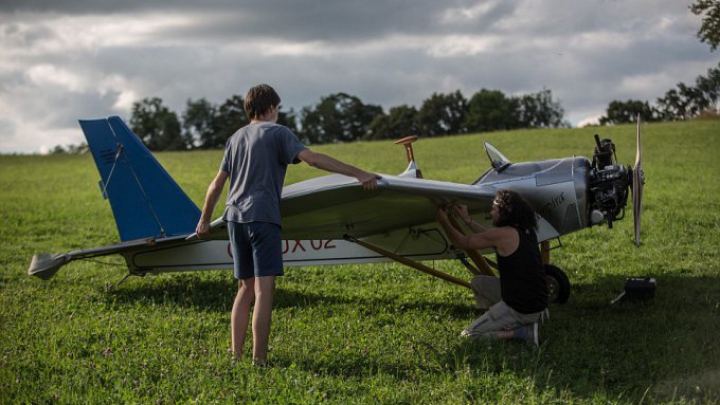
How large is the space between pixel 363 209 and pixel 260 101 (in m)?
1.34

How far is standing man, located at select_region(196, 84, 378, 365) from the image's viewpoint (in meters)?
5.51

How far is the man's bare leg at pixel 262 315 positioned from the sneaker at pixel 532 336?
2155 mm

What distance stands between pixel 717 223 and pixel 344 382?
9983mm

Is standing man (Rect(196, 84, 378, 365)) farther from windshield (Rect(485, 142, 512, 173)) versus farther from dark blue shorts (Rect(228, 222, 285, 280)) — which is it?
windshield (Rect(485, 142, 512, 173))

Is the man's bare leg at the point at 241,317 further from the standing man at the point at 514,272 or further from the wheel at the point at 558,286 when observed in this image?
the wheel at the point at 558,286

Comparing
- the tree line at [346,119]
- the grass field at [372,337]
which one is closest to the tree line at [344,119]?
the tree line at [346,119]

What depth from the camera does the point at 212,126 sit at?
77500mm

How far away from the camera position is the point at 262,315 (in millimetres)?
5590

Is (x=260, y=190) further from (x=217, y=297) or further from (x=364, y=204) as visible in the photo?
(x=217, y=297)

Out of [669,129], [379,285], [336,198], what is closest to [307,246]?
[379,285]

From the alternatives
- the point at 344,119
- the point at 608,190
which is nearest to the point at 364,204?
the point at 608,190

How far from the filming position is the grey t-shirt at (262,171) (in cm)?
551

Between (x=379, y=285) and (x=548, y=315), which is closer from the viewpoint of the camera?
(x=548, y=315)

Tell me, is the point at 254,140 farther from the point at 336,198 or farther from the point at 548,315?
the point at 548,315
